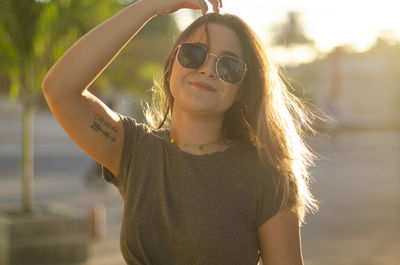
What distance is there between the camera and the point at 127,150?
2186mm

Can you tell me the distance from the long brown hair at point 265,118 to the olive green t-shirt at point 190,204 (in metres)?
0.06

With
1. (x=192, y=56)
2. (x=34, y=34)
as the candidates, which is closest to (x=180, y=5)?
(x=192, y=56)

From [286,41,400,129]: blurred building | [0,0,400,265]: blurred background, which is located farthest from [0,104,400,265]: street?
[286,41,400,129]: blurred building

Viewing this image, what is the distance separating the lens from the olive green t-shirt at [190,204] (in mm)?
2041

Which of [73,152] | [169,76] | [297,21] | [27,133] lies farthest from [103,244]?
[297,21]

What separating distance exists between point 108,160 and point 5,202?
8.54m

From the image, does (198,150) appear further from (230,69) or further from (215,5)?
(215,5)

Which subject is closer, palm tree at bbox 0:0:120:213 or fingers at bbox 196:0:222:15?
fingers at bbox 196:0:222:15

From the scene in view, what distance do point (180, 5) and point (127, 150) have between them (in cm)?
53

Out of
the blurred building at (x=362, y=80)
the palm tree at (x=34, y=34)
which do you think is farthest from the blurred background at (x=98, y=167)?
the blurred building at (x=362, y=80)

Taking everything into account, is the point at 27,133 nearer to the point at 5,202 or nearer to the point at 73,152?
the point at 5,202

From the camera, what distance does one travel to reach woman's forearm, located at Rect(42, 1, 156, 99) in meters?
2.07

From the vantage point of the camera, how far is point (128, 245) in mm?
2068

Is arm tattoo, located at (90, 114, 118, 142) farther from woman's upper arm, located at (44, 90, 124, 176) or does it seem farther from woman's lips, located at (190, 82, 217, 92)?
woman's lips, located at (190, 82, 217, 92)
